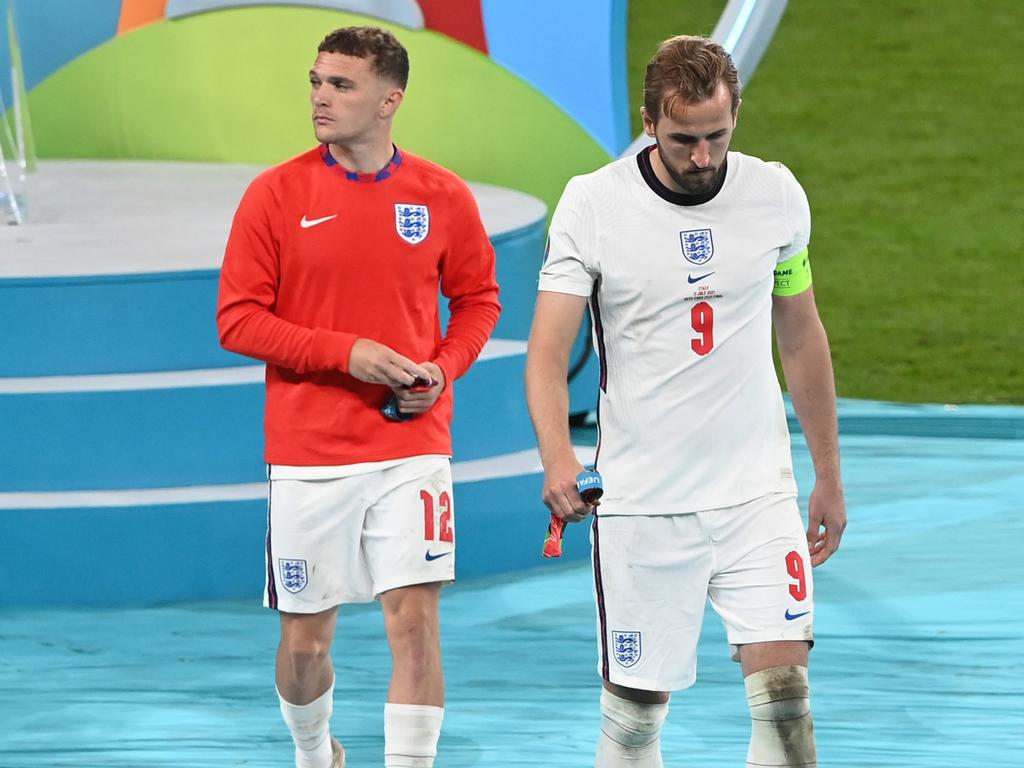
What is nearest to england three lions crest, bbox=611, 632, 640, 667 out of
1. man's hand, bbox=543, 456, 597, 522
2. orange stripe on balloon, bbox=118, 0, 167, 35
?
man's hand, bbox=543, 456, 597, 522

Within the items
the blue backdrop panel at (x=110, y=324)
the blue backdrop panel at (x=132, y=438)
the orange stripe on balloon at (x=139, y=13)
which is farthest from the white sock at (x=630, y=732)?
the orange stripe on balloon at (x=139, y=13)

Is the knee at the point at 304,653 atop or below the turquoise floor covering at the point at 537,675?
atop

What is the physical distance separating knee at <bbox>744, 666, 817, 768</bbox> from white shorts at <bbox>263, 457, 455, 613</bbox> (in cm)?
74

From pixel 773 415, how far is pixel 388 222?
82 cm

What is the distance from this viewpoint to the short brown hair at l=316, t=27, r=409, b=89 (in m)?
3.80

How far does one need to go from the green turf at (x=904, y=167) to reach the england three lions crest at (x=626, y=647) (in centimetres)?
495

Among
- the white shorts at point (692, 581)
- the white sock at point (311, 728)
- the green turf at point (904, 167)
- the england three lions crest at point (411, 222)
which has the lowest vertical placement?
the green turf at point (904, 167)

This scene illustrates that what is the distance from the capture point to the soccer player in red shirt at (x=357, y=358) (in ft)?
12.4

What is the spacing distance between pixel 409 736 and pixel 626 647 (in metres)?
0.49

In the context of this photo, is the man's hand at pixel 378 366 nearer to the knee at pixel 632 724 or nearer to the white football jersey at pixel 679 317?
the white football jersey at pixel 679 317

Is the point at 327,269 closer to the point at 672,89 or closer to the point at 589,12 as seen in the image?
the point at 672,89

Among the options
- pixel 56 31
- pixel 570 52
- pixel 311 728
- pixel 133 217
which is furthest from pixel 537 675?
pixel 56 31

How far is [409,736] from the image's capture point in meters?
3.74

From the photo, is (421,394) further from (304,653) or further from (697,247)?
(697,247)
